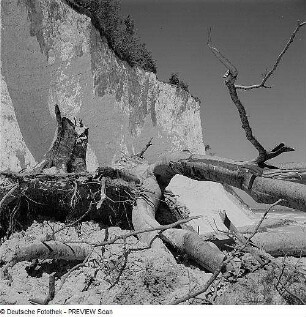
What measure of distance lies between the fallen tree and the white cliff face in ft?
14.2

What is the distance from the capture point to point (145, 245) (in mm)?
3465

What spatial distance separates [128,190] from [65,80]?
717 centimetres

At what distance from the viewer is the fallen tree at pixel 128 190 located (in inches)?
117

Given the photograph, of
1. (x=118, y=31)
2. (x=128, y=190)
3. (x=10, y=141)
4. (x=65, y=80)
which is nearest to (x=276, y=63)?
(x=128, y=190)

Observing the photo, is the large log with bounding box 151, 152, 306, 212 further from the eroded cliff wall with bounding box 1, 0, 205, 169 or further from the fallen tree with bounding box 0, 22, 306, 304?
the eroded cliff wall with bounding box 1, 0, 205, 169

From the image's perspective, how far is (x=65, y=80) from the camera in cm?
1072

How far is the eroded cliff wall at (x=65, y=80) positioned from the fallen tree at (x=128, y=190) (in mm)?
4914

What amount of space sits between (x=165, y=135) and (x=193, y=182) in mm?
2890

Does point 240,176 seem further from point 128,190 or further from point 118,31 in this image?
point 118,31

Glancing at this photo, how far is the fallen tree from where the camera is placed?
2.97 metres

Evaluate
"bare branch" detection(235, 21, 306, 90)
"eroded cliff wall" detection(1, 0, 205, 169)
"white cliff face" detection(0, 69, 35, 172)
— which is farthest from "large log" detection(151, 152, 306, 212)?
"eroded cliff wall" detection(1, 0, 205, 169)

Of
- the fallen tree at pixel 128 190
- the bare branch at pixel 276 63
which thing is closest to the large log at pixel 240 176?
the fallen tree at pixel 128 190

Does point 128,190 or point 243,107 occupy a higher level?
point 243,107
